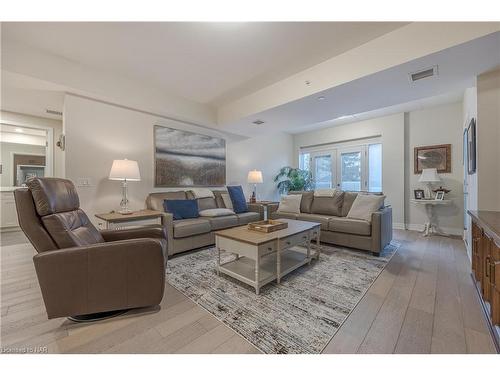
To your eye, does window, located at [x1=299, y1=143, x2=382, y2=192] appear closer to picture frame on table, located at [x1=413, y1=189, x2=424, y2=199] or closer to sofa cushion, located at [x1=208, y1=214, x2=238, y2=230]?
picture frame on table, located at [x1=413, y1=189, x2=424, y2=199]

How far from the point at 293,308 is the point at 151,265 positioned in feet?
3.83

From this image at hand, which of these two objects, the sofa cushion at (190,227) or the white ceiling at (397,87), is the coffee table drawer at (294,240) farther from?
the white ceiling at (397,87)

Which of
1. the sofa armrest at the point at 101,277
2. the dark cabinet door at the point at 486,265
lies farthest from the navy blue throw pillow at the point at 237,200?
the dark cabinet door at the point at 486,265

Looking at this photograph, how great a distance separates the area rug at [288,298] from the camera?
4.51ft

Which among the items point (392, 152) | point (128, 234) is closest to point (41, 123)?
point (128, 234)

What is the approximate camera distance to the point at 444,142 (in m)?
4.19

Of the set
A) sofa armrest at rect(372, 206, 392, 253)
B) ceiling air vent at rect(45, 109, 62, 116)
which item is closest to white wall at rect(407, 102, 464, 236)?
sofa armrest at rect(372, 206, 392, 253)

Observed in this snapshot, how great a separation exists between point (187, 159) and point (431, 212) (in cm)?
498

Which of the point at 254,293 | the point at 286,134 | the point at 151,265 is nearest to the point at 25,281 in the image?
the point at 151,265

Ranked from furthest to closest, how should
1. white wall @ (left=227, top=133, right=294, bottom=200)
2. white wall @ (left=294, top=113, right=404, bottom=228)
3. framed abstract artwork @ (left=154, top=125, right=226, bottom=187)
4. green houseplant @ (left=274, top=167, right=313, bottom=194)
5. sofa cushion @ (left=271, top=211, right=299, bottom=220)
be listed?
1. green houseplant @ (left=274, top=167, right=313, bottom=194)
2. white wall @ (left=227, top=133, right=294, bottom=200)
3. white wall @ (left=294, top=113, right=404, bottom=228)
4. sofa cushion @ (left=271, top=211, right=299, bottom=220)
5. framed abstract artwork @ (left=154, top=125, right=226, bottom=187)

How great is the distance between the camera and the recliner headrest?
1.46 metres

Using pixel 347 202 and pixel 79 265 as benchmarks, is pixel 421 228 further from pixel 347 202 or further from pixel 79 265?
pixel 79 265

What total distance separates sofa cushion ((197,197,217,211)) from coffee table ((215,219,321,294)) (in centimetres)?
148
